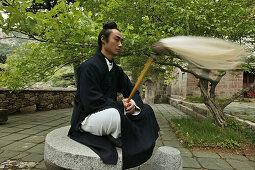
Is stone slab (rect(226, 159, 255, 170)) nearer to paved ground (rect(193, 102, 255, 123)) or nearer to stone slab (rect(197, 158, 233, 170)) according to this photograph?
stone slab (rect(197, 158, 233, 170))

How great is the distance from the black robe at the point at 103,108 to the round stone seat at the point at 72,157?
0.16ft

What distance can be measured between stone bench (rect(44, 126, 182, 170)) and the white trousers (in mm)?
178

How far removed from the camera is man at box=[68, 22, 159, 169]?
155cm

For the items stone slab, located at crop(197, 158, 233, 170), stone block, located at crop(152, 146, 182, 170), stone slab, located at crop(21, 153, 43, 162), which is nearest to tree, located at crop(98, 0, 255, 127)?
stone slab, located at crop(197, 158, 233, 170)

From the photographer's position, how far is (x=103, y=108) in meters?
1.63

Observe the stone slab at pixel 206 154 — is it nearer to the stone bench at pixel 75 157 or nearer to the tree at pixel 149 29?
the tree at pixel 149 29

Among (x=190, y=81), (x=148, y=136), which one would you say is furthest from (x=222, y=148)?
(x=190, y=81)

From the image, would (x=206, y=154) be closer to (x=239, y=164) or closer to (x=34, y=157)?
(x=239, y=164)

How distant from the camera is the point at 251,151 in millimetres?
3465

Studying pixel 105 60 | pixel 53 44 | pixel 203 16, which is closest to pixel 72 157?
pixel 105 60

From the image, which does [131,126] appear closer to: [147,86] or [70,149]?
[70,149]

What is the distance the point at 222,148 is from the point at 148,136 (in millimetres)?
2715

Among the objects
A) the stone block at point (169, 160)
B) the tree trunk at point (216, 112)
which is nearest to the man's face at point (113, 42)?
the stone block at point (169, 160)

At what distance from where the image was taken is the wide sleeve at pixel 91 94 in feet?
5.38
